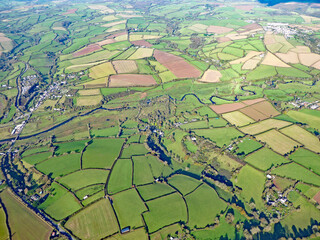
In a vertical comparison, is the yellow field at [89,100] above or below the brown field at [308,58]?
below

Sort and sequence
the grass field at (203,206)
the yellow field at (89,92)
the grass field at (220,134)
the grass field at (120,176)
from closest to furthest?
1. the grass field at (203,206)
2. the grass field at (120,176)
3. the grass field at (220,134)
4. the yellow field at (89,92)

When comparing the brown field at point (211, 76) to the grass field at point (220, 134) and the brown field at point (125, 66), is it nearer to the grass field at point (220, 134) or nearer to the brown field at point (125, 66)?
the brown field at point (125, 66)

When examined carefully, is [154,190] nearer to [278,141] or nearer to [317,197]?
[317,197]

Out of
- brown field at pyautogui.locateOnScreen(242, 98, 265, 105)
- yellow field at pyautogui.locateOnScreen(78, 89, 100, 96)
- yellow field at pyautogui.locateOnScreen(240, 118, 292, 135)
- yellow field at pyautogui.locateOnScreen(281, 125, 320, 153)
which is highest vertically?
yellow field at pyautogui.locateOnScreen(281, 125, 320, 153)

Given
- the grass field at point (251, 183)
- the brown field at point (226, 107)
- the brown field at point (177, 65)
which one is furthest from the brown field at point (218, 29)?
the grass field at point (251, 183)

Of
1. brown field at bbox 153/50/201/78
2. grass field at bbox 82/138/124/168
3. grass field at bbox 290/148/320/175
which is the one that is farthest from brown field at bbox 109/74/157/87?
grass field at bbox 290/148/320/175

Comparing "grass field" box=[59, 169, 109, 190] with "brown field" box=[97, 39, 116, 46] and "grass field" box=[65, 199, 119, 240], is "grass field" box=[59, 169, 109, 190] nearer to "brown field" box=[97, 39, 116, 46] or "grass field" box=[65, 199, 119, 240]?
"grass field" box=[65, 199, 119, 240]
